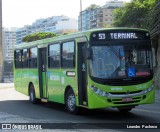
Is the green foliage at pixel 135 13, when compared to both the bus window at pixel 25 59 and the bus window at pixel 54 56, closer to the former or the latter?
the bus window at pixel 25 59

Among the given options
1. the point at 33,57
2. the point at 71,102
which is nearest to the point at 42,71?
the point at 33,57

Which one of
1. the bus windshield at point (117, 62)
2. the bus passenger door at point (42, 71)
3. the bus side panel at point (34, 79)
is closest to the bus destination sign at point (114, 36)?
the bus windshield at point (117, 62)

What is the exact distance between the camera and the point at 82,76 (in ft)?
44.8

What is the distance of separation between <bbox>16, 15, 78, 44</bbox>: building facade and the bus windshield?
126607 millimetres

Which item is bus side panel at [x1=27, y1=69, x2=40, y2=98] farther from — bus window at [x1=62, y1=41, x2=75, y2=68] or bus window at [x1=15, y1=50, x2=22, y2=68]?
bus window at [x1=62, y1=41, x2=75, y2=68]

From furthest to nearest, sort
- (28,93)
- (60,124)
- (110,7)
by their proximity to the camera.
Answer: (110,7), (28,93), (60,124)

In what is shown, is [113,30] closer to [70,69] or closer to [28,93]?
[70,69]

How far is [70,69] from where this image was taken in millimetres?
14531

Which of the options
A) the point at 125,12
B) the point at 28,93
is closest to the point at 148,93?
the point at 28,93

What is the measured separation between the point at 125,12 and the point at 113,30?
987 inches

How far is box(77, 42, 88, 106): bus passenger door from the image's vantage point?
43.9 ft

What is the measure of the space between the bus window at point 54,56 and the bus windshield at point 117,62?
3.23 meters

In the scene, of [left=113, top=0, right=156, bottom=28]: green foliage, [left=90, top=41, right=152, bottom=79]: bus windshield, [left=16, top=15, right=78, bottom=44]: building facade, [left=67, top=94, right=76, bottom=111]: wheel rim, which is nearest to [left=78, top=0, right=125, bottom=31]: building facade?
[left=16, top=15, right=78, bottom=44]: building facade

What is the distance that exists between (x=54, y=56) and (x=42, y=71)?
6.13 ft
